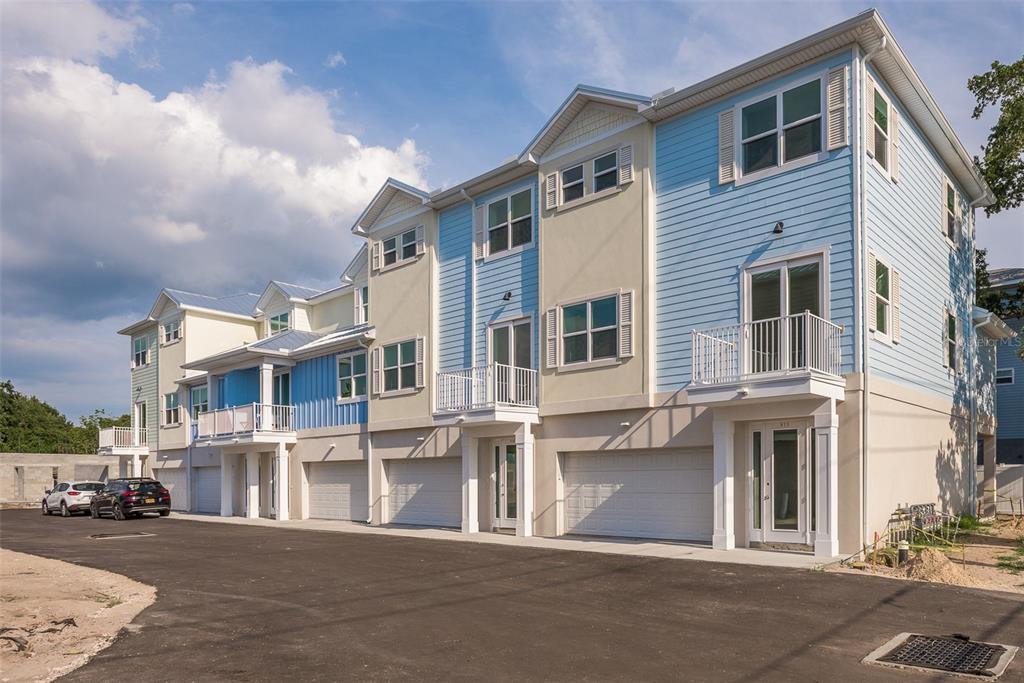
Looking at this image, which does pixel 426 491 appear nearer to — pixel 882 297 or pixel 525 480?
pixel 525 480

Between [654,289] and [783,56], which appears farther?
[654,289]

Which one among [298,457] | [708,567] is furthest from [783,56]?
[298,457]

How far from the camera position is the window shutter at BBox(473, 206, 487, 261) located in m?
22.8

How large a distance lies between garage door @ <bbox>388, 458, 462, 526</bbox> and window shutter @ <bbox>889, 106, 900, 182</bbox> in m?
12.8

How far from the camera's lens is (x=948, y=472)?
65.3 feet

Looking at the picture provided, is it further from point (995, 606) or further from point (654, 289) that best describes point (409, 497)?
point (995, 606)

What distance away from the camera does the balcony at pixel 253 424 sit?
2902cm

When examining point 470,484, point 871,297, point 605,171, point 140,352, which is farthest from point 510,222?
point 140,352

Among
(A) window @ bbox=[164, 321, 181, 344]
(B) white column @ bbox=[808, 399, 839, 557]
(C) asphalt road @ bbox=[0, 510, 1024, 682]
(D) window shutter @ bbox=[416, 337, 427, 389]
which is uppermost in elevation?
(A) window @ bbox=[164, 321, 181, 344]

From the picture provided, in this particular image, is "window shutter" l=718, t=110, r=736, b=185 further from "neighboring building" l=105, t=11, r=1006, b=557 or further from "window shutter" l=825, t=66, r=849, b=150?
"window shutter" l=825, t=66, r=849, b=150

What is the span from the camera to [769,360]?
1562 cm

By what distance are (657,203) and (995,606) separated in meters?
10.4

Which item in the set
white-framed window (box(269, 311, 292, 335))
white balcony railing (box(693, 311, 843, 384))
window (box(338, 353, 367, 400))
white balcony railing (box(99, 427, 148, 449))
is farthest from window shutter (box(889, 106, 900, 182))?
white balcony railing (box(99, 427, 148, 449))

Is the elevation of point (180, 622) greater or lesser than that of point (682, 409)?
lesser
